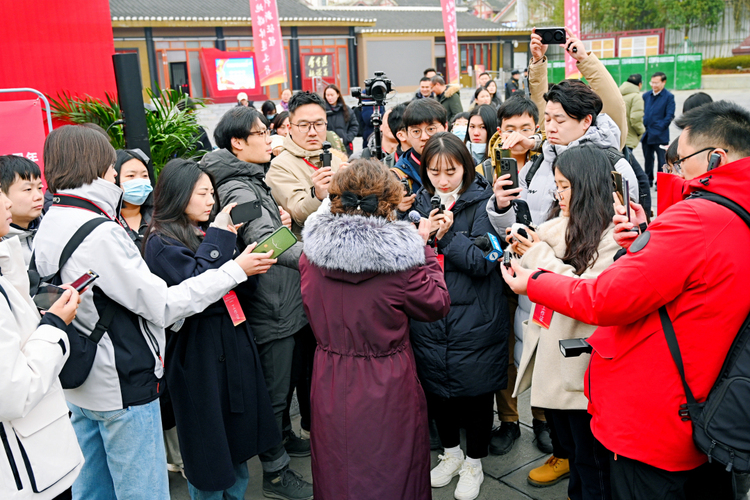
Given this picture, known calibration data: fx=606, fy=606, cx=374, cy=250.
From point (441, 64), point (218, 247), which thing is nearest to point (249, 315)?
point (218, 247)

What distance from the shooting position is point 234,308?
2541 millimetres

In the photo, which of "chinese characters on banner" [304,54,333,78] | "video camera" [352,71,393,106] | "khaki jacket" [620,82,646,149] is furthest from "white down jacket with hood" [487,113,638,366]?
"chinese characters on banner" [304,54,333,78]

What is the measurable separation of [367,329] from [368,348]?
87mm

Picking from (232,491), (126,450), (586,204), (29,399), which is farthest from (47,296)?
(586,204)

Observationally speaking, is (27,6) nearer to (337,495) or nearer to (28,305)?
(28,305)

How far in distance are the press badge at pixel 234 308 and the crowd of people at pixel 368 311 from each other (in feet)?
0.03

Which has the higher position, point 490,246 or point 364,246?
point 364,246

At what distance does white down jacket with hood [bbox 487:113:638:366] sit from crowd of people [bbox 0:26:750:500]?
0.6 inches

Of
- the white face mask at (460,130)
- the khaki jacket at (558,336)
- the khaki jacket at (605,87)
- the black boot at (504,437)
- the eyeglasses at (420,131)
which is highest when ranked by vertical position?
the khaki jacket at (605,87)

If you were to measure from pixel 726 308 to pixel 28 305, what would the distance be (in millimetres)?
1973

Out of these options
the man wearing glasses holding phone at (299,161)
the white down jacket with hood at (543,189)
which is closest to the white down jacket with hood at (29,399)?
the man wearing glasses holding phone at (299,161)

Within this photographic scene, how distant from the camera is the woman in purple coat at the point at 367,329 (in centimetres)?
212

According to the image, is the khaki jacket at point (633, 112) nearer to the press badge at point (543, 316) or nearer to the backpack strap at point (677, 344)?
the press badge at point (543, 316)

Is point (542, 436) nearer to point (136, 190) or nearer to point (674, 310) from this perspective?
point (674, 310)
